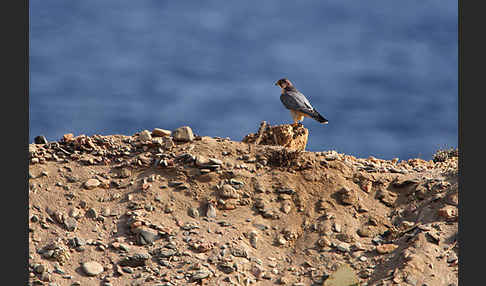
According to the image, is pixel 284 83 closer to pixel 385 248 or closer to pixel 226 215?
pixel 226 215

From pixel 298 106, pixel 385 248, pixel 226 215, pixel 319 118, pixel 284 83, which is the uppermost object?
pixel 284 83

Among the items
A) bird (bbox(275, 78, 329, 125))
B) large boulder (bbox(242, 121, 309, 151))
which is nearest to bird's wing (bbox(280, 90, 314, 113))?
bird (bbox(275, 78, 329, 125))

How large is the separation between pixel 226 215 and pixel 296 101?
13.7 ft

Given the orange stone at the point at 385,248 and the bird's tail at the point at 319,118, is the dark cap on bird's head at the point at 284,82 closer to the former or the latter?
the bird's tail at the point at 319,118

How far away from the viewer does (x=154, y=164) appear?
42.5 ft

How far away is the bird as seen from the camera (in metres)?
14.9

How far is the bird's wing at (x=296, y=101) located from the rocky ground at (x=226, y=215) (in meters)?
1.65

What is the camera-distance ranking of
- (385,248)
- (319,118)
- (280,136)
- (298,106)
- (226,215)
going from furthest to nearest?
(298,106)
(319,118)
(280,136)
(226,215)
(385,248)

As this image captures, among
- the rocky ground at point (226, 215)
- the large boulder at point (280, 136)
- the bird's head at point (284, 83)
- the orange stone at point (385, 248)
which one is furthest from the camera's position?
the bird's head at point (284, 83)

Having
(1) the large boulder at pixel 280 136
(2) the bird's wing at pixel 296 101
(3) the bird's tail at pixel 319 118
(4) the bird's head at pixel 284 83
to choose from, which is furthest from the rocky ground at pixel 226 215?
(4) the bird's head at pixel 284 83

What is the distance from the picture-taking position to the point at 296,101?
15258 millimetres

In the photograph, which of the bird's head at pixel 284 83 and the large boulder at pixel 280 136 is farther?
the bird's head at pixel 284 83

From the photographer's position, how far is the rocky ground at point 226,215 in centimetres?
1091

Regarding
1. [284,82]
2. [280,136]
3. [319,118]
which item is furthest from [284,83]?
[280,136]
